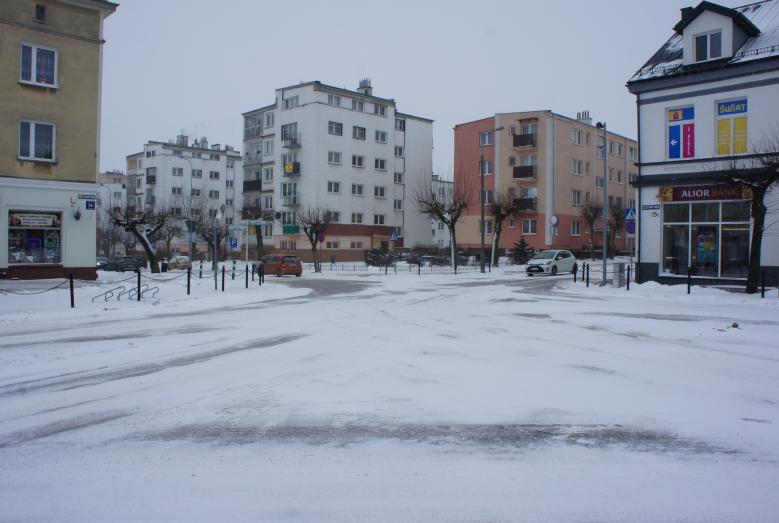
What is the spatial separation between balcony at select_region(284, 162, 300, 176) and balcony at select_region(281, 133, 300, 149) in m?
1.93

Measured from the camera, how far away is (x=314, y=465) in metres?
5.20

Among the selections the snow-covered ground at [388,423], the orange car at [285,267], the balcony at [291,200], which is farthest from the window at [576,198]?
the snow-covered ground at [388,423]

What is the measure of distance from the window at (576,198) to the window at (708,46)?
117 ft

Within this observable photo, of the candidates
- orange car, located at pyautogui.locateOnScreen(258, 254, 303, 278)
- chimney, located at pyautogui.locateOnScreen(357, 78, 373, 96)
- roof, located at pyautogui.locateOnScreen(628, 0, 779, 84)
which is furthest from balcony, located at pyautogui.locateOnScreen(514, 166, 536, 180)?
roof, located at pyautogui.locateOnScreen(628, 0, 779, 84)

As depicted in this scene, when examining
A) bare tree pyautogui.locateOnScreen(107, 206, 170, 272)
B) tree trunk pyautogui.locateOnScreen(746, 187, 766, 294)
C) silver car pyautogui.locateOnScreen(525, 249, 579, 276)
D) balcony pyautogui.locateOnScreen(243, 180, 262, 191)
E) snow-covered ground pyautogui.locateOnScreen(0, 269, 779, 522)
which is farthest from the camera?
balcony pyautogui.locateOnScreen(243, 180, 262, 191)

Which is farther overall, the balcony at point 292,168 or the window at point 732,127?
the balcony at point 292,168

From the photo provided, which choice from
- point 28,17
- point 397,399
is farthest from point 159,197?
point 397,399

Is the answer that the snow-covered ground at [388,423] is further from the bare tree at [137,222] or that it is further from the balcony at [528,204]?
the balcony at [528,204]

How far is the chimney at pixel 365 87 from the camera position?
67.8m

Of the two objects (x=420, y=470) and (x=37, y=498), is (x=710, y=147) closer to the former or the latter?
(x=420, y=470)

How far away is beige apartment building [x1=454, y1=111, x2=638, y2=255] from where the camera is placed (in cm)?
5772

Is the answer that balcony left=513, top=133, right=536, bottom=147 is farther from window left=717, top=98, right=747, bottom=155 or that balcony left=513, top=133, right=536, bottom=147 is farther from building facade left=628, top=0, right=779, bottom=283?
window left=717, top=98, right=747, bottom=155

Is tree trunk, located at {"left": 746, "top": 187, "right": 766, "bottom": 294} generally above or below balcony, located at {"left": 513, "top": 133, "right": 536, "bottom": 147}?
below

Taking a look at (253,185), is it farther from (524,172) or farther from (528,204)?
(528,204)
